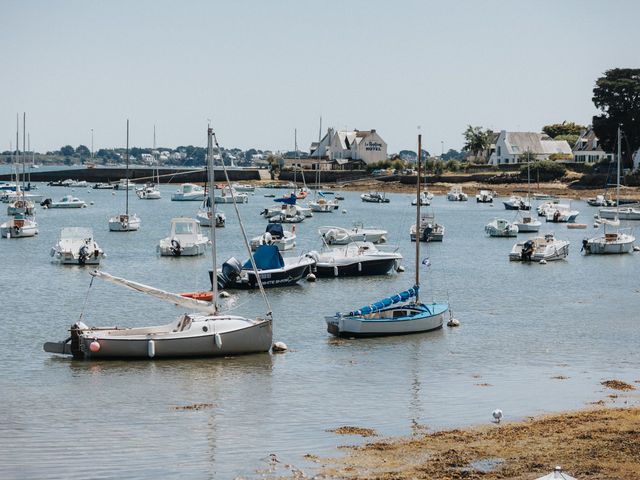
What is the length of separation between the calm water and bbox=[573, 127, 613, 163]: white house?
12650 centimetres

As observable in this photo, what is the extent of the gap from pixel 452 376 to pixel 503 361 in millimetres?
3398

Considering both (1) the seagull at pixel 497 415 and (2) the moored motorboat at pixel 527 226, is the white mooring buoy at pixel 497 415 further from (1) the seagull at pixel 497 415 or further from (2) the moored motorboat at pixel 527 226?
(2) the moored motorboat at pixel 527 226

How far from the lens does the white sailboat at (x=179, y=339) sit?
35.4 meters

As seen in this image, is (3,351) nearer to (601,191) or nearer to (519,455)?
(519,455)

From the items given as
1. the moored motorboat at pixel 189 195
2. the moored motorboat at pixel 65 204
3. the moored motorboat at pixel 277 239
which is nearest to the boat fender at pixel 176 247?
the moored motorboat at pixel 277 239

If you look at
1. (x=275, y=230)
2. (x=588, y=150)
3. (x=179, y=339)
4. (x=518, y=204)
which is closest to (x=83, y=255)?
(x=275, y=230)

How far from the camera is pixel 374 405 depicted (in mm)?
30172

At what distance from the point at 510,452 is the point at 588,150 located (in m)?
171

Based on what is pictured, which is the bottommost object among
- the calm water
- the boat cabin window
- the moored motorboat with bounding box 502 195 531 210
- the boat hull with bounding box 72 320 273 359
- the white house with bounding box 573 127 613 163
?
the calm water

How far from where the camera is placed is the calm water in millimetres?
25906

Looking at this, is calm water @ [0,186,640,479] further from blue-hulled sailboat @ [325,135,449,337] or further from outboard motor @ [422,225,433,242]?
outboard motor @ [422,225,433,242]

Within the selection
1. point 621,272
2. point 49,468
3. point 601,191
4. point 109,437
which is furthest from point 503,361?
point 601,191

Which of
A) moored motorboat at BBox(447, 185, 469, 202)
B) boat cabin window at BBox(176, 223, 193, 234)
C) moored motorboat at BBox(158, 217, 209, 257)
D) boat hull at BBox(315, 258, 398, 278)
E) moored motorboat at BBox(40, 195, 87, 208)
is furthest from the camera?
moored motorboat at BBox(447, 185, 469, 202)

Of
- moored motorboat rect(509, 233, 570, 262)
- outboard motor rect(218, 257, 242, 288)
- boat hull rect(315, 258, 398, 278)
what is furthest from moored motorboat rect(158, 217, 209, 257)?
moored motorboat rect(509, 233, 570, 262)
